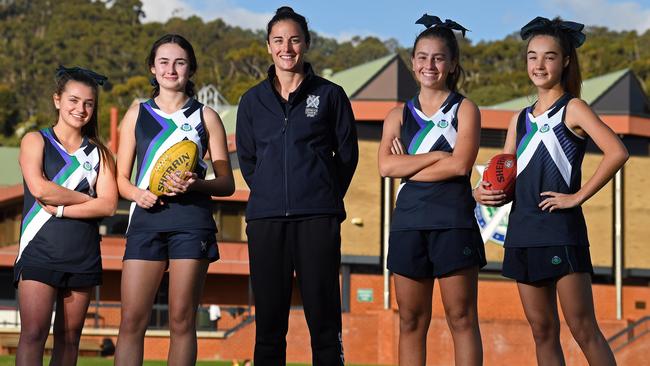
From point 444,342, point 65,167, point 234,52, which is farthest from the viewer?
point 234,52

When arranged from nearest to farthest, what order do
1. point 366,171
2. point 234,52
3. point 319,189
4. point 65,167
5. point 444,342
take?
point 319,189 → point 65,167 → point 444,342 → point 366,171 → point 234,52

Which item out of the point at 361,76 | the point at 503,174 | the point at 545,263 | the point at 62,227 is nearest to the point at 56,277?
the point at 62,227

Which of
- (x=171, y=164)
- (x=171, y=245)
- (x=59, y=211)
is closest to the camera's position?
(x=171, y=164)

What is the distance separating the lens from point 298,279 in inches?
286

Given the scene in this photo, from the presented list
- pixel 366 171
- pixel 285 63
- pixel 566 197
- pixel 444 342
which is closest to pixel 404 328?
pixel 566 197

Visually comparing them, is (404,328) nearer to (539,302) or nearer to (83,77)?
(539,302)

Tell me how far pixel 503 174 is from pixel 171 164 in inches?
89.3

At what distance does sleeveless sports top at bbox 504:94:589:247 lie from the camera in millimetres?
7695

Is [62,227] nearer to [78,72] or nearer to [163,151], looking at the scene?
[163,151]

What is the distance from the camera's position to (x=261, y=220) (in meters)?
7.31

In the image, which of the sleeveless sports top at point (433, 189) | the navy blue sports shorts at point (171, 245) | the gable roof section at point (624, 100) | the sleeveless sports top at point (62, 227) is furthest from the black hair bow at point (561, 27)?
the gable roof section at point (624, 100)

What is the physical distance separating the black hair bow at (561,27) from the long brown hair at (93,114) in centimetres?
310

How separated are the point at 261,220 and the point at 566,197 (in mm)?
2072

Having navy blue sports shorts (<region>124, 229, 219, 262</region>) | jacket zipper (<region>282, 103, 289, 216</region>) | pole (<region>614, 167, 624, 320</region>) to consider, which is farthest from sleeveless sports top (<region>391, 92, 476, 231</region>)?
pole (<region>614, 167, 624, 320</region>)
